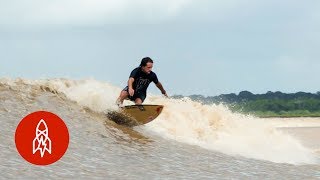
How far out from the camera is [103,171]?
489 inches

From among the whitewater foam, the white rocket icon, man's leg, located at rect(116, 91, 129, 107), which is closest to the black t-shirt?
man's leg, located at rect(116, 91, 129, 107)

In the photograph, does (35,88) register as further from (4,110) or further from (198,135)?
(198,135)

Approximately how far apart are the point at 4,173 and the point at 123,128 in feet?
22.3

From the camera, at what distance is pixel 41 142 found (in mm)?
12656

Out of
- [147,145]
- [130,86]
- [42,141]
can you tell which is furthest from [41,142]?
[130,86]

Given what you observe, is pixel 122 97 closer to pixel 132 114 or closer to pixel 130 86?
pixel 132 114

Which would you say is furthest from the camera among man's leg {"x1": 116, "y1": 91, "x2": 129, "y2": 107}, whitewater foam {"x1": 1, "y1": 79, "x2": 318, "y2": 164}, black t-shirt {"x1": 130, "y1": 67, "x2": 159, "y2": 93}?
whitewater foam {"x1": 1, "y1": 79, "x2": 318, "y2": 164}

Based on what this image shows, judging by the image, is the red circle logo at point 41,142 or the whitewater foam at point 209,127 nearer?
the red circle logo at point 41,142

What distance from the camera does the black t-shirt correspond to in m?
18.5

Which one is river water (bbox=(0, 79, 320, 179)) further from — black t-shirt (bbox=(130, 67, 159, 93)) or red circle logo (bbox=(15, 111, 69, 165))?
black t-shirt (bbox=(130, 67, 159, 93))

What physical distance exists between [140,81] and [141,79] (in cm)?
7

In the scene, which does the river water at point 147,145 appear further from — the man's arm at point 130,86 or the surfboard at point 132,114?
the man's arm at point 130,86

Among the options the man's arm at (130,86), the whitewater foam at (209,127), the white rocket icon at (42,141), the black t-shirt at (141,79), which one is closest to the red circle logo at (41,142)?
the white rocket icon at (42,141)

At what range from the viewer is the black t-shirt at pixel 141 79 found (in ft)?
60.7
